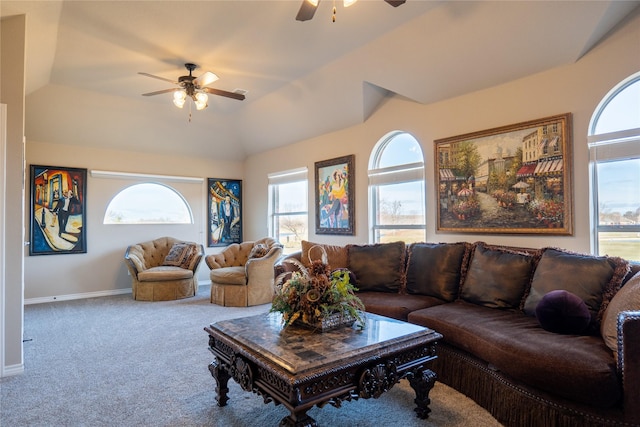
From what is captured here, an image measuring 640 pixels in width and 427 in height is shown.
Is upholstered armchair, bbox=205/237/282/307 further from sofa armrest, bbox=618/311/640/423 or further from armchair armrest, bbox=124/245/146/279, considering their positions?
sofa armrest, bbox=618/311/640/423

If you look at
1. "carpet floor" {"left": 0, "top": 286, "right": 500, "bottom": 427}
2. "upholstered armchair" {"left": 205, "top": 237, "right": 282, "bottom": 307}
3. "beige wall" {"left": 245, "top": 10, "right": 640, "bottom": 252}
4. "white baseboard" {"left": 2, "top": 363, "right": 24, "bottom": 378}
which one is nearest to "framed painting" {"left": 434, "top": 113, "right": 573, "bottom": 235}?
"beige wall" {"left": 245, "top": 10, "right": 640, "bottom": 252}

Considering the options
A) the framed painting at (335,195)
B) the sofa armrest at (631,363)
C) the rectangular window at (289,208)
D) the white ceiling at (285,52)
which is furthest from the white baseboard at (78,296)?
the sofa armrest at (631,363)

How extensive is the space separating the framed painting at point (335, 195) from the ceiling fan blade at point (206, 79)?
2.22 meters

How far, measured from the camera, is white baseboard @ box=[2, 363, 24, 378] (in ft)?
9.59

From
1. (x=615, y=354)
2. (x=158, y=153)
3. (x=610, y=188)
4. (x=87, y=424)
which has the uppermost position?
(x=158, y=153)

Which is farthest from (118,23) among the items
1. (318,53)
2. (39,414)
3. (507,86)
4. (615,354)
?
(615,354)

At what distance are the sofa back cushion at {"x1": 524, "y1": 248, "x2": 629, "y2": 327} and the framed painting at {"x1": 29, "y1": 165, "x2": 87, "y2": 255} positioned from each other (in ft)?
21.3

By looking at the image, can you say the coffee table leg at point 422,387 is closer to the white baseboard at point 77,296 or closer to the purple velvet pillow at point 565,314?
the purple velvet pillow at point 565,314

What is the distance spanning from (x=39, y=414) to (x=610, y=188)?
4676mm

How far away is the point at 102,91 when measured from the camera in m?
5.33

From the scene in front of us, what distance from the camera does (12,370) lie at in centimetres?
295

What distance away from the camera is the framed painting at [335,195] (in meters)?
5.33

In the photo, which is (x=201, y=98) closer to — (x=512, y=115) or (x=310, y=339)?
(x=310, y=339)

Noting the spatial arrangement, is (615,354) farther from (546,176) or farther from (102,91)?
(102,91)
